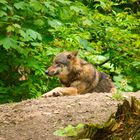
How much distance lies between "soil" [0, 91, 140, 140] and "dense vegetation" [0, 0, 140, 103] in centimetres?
108

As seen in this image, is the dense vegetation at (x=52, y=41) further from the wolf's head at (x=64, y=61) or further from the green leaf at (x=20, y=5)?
the wolf's head at (x=64, y=61)

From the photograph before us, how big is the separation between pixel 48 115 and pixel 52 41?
2.64 meters

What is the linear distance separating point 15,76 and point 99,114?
11.0ft

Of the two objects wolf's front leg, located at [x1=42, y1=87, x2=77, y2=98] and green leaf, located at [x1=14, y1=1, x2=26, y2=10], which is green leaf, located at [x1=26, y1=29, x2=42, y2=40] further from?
wolf's front leg, located at [x1=42, y1=87, x2=77, y2=98]

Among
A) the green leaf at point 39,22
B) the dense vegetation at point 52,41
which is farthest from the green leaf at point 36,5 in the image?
the green leaf at point 39,22

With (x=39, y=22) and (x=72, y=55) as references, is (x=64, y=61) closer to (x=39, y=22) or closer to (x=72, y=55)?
(x=72, y=55)

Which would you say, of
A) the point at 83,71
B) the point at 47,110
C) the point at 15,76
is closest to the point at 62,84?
the point at 83,71

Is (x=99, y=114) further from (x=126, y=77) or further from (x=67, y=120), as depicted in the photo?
(x=126, y=77)

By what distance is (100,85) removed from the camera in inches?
309

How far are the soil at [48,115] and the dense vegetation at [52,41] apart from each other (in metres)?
1.08

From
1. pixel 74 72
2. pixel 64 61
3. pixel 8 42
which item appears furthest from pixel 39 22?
pixel 74 72

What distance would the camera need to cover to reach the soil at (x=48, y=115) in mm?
4818

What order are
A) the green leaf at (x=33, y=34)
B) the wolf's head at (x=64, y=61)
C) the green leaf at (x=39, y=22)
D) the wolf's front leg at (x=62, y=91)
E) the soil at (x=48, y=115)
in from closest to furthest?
1. the soil at (x=48, y=115)
2. the green leaf at (x=33, y=34)
3. the green leaf at (x=39, y=22)
4. the wolf's front leg at (x=62, y=91)
5. the wolf's head at (x=64, y=61)

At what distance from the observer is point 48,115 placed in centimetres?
529
